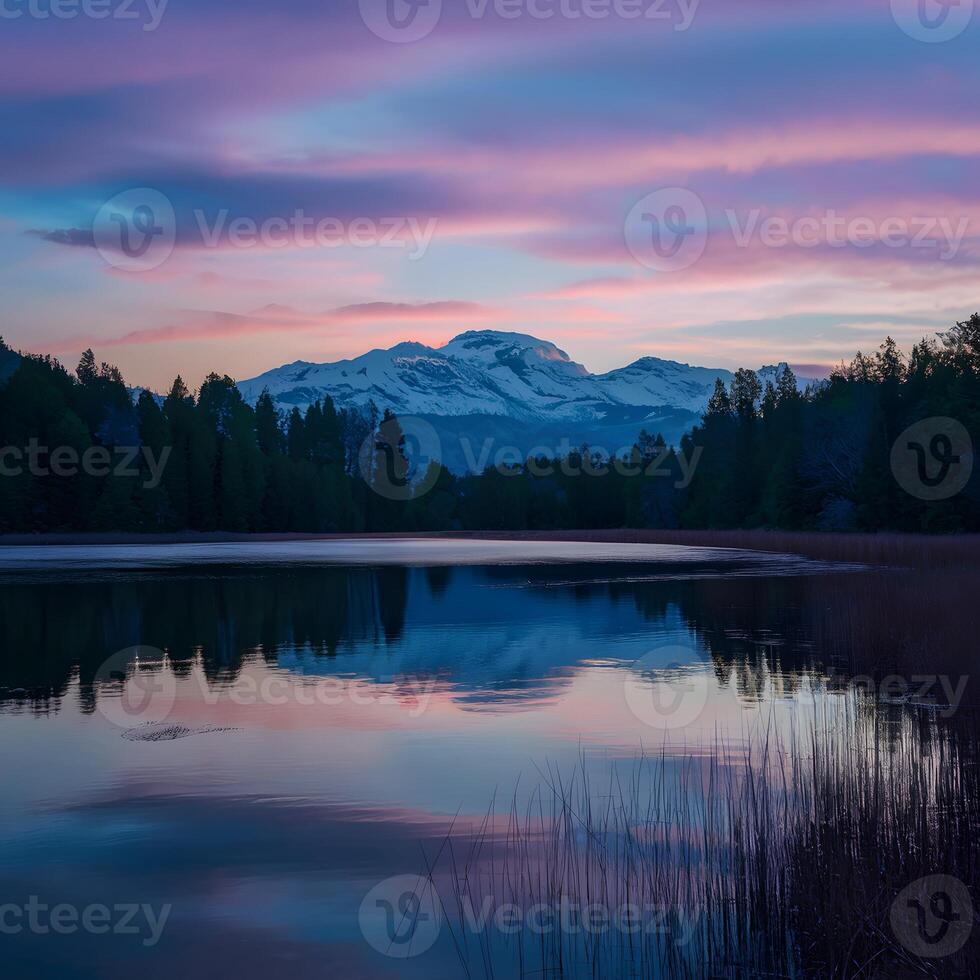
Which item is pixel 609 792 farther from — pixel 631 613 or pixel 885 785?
pixel 631 613

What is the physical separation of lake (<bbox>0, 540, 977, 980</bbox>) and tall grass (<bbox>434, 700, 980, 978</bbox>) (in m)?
0.04

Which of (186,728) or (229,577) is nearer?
(186,728)

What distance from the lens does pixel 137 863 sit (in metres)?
9.94

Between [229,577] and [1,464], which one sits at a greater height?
[1,464]

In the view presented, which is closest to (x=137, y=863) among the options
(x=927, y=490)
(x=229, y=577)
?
(x=229, y=577)

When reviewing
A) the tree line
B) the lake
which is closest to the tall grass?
the lake

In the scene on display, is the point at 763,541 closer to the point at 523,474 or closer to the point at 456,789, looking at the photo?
the point at 456,789

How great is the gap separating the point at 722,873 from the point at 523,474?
186934 mm

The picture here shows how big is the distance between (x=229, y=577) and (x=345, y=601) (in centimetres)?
1438

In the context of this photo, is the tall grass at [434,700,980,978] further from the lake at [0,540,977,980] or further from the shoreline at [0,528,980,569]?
the shoreline at [0,528,980,569]

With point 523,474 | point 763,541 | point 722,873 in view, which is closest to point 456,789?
point 722,873

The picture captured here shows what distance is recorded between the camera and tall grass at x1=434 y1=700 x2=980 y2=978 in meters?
7.44

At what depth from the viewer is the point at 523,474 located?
195 meters

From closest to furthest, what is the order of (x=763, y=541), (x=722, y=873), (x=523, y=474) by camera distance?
1. (x=722, y=873)
2. (x=763, y=541)
3. (x=523, y=474)
